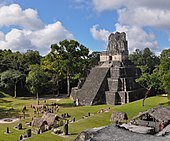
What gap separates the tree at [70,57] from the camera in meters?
46.2

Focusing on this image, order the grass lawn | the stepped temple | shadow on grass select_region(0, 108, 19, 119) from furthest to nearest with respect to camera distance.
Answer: the stepped temple < shadow on grass select_region(0, 108, 19, 119) < the grass lawn

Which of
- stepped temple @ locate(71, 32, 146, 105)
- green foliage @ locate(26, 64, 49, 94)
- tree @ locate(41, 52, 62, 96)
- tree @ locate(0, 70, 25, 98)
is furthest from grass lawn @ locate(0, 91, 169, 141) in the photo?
tree @ locate(41, 52, 62, 96)

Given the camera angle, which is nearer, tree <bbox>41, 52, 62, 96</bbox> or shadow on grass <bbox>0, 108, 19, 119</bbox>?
shadow on grass <bbox>0, 108, 19, 119</bbox>

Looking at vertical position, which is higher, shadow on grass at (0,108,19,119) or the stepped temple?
the stepped temple

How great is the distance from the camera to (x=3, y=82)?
48.6 meters

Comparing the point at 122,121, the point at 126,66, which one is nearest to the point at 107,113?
the point at 122,121

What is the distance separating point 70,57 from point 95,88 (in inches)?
349

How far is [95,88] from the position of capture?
40.9m

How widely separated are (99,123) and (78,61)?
75.9 feet

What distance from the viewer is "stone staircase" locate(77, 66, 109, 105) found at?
39.8 meters

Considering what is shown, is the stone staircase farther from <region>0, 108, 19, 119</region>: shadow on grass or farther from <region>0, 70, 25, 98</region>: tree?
<region>0, 70, 25, 98</region>: tree

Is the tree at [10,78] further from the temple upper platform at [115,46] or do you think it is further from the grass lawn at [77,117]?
the temple upper platform at [115,46]

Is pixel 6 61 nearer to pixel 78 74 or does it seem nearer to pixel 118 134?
pixel 78 74

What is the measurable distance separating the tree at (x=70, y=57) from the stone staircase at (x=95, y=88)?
4.12 meters
